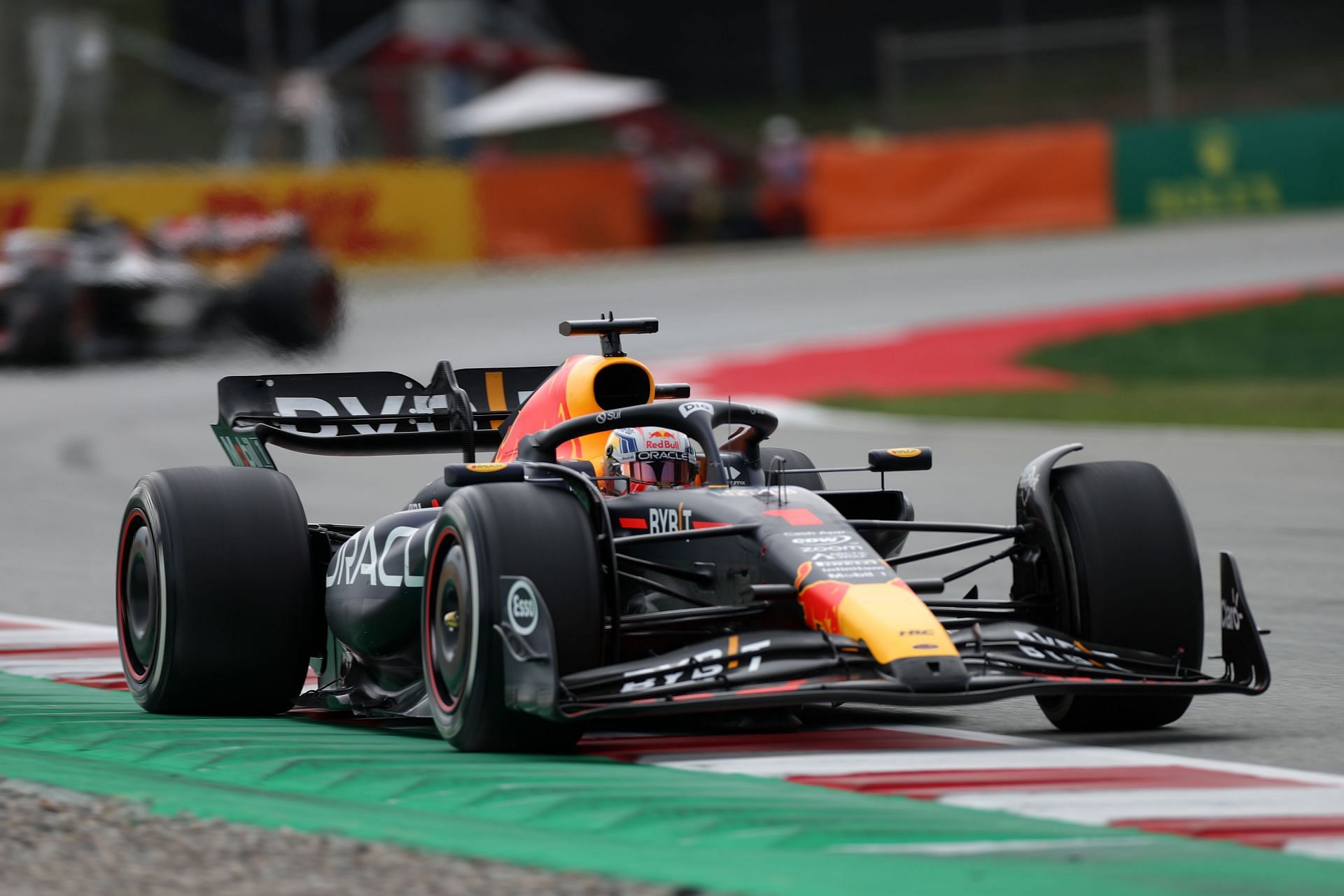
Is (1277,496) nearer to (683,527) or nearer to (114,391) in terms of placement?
(683,527)

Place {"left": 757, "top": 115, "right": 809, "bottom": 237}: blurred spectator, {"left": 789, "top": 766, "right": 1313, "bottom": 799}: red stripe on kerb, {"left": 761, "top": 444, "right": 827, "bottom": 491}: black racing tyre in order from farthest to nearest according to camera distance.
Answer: {"left": 757, "top": 115, "right": 809, "bottom": 237}: blurred spectator
{"left": 761, "top": 444, "right": 827, "bottom": 491}: black racing tyre
{"left": 789, "top": 766, "right": 1313, "bottom": 799}: red stripe on kerb

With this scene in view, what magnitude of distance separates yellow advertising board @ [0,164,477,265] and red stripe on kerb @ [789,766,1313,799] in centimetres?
2443

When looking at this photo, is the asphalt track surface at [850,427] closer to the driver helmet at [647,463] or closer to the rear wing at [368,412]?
the driver helmet at [647,463]

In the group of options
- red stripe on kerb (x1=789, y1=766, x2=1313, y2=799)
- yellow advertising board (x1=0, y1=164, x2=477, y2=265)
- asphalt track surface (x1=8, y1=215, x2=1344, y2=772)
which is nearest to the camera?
red stripe on kerb (x1=789, y1=766, x2=1313, y2=799)

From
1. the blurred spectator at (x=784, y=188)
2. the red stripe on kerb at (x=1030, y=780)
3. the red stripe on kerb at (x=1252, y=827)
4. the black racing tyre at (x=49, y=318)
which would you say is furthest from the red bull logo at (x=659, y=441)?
the blurred spectator at (x=784, y=188)

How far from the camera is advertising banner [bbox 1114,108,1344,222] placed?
103 ft

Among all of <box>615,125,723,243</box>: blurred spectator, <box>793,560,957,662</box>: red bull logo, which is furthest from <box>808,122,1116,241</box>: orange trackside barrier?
<box>793,560,957,662</box>: red bull logo

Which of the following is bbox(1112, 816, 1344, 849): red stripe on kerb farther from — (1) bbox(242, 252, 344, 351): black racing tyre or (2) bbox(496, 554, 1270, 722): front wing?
(1) bbox(242, 252, 344, 351): black racing tyre

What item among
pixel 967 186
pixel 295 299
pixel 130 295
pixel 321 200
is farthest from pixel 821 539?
pixel 967 186

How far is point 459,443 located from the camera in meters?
7.99

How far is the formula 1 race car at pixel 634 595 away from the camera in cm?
559

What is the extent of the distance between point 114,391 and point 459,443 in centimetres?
1259

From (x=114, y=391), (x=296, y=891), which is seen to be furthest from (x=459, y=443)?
(x=114, y=391)

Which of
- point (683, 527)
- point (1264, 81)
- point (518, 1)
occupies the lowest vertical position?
point (683, 527)
